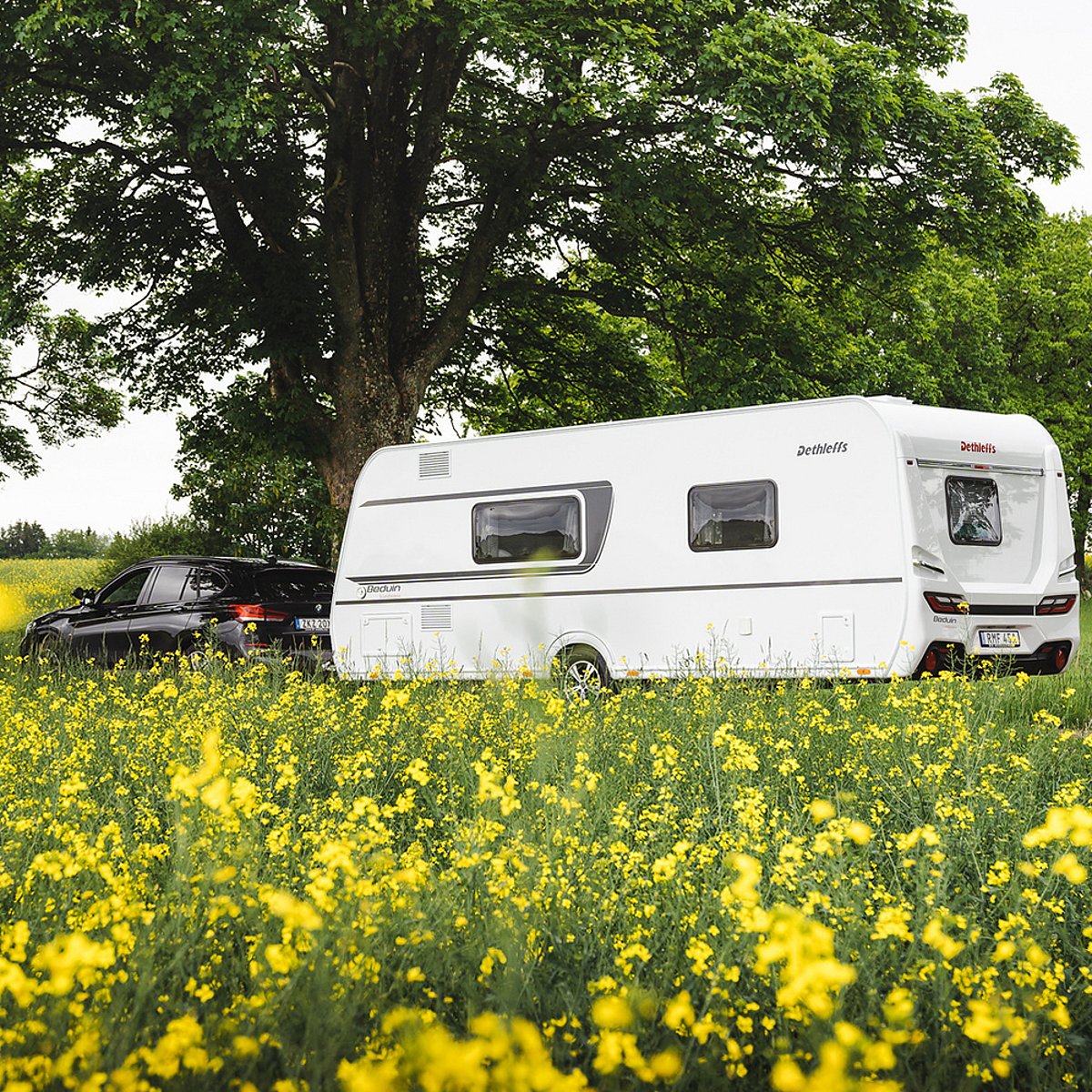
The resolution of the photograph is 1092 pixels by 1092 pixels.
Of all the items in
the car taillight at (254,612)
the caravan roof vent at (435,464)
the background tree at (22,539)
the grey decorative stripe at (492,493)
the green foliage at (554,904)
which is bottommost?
the green foliage at (554,904)

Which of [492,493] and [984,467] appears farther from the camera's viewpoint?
[492,493]

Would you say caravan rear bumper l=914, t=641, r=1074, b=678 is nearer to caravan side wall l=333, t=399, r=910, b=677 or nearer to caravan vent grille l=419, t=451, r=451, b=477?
caravan side wall l=333, t=399, r=910, b=677

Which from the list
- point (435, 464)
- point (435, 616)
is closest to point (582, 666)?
point (435, 616)

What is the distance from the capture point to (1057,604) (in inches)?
448

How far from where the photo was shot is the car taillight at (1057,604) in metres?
11.2

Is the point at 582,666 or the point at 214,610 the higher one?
the point at 214,610

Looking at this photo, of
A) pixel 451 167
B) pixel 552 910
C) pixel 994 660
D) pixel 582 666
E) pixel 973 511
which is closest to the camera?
pixel 552 910

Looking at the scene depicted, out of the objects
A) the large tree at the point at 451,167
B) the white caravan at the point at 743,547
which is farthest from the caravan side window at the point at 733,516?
the large tree at the point at 451,167

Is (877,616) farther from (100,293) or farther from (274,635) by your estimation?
(100,293)

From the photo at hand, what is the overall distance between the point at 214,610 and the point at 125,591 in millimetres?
1978

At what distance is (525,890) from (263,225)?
15.4 meters

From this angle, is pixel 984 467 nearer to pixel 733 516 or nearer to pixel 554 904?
pixel 733 516

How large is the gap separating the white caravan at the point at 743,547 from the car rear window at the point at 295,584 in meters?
1.31

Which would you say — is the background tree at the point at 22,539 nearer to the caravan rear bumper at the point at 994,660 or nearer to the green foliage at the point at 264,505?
the green foliage at the point at 264,505
